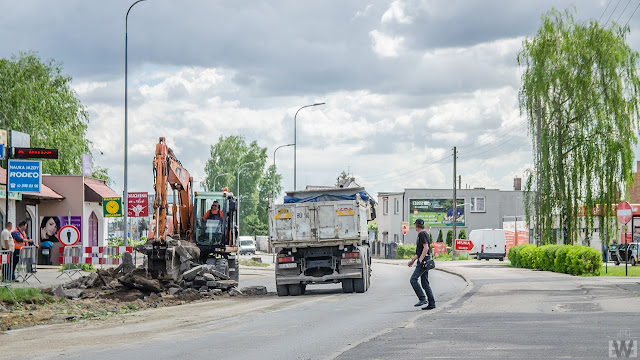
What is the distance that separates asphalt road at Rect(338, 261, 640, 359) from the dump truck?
3.56 m

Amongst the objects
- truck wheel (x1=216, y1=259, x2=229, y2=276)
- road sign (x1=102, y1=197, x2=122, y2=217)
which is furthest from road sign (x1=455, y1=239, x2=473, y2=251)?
truck wheel (x1=216, y1=259, x2=229, y2=276)

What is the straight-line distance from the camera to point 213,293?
2323cm

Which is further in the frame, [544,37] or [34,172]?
[544,37]

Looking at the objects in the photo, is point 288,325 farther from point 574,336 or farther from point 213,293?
point 213,293

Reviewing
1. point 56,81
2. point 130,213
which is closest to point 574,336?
point 130,213

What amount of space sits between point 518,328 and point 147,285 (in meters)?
11.3

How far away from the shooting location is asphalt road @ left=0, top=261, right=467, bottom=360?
442 inches

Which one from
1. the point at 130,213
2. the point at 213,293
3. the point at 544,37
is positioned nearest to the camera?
the point at 213,293

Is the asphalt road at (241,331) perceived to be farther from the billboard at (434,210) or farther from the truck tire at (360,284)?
the billboard at (434,210)

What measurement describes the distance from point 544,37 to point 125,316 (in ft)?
94.7

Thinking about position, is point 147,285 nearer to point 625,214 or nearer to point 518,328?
point 518,328

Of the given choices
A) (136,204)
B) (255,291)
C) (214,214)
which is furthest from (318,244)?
(136,204)

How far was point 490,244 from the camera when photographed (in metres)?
62.2

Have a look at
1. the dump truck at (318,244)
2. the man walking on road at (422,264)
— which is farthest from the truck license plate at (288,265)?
the man walking on road at (422,264)
